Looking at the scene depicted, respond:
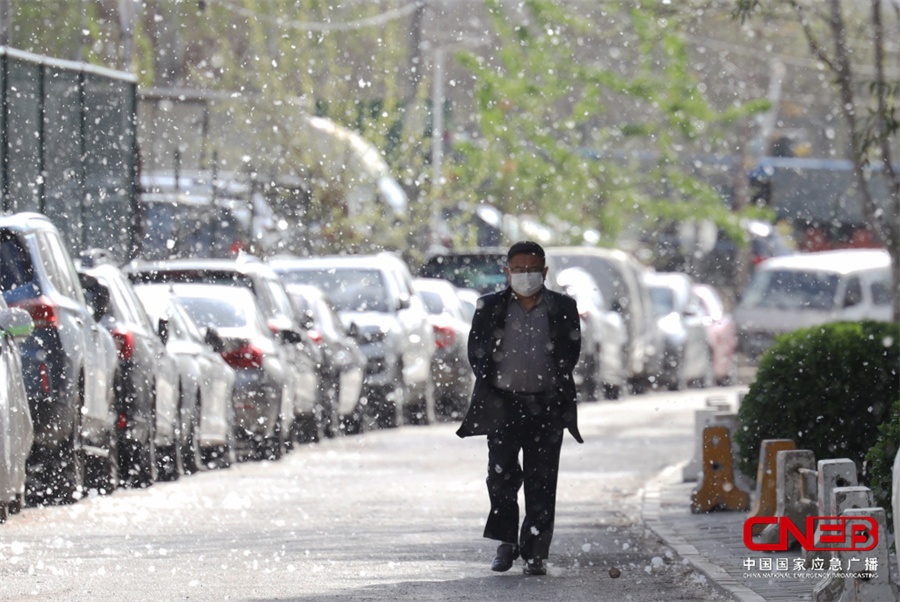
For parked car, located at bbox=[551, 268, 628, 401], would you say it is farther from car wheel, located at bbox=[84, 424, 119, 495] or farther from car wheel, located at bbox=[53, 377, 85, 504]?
car wheel, located at bbox=[53, 377, 85, 504]

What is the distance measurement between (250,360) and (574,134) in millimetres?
28624

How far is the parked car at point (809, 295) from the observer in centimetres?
4112

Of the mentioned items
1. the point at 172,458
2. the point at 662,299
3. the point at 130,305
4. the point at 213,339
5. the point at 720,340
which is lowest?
the point at 720,340

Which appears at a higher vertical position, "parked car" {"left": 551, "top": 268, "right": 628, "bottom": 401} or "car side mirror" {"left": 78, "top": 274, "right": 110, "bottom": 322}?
"car side mirror" {"left": 78, "top": 274, "right": 110, "bottom": 322}

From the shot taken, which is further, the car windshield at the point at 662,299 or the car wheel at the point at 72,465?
the car windshield at the point at 662,299

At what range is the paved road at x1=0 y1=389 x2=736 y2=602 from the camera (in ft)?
35.3

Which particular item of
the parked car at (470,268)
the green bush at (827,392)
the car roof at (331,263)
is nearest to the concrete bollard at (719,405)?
the green bush at (827,392)

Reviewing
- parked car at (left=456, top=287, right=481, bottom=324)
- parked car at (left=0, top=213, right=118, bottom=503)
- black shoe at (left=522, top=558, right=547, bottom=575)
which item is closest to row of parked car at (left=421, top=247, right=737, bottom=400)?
parked car at (left=456, top=287, right=481, bottom=324)

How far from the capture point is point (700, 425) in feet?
55.2

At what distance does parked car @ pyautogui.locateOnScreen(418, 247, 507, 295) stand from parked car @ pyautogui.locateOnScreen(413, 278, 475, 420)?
3241 millimetres

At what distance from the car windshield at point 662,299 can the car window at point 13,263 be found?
2323 centimetres

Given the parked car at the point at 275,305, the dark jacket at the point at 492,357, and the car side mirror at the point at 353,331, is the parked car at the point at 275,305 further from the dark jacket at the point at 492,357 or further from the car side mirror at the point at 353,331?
the dark jacket at the point at 492,357

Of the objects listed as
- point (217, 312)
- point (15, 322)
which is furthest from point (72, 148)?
point (15, 322)

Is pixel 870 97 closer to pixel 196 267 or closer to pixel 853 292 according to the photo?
pixel 196 267
